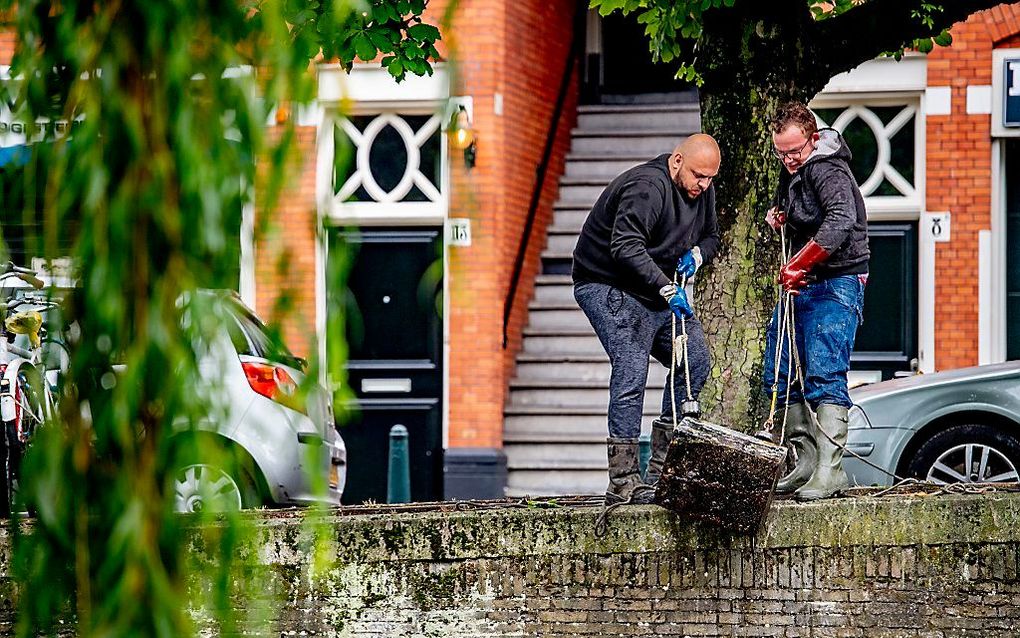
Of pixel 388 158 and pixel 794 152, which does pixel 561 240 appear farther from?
pixel 794 152

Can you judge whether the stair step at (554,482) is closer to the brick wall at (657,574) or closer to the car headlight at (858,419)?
the car headlight at (858,419)

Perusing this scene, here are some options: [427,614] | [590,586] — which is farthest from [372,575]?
[590,586]

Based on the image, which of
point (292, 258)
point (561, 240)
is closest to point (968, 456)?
point (561, 240)

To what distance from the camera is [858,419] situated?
11195mm

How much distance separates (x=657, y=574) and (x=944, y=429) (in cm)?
420

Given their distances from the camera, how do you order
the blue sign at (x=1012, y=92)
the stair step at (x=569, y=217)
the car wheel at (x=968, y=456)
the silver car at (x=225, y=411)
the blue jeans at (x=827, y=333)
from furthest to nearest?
the stair step at (x=569, y=217) → the blue sign at (x=1012, y=92) → the car wheel at (x=968, y=456) → the blue jeans at (x=827, y=333) → the silver car at (x=225, y=411)

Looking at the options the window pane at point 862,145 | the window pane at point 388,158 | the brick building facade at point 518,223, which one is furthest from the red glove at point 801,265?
the window pane at point 388,158

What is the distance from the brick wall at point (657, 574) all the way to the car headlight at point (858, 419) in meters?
3.53

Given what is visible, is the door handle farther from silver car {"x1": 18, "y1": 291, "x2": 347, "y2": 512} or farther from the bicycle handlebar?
silver car {"x1": 18, "y1": 291, "x2": 347, "y2": 512}

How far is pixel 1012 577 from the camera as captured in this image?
739 centimetres

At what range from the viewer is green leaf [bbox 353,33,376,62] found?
369 inches

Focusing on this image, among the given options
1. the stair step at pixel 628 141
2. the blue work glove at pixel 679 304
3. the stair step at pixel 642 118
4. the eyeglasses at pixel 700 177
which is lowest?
the blue work glove at pixel 679 304

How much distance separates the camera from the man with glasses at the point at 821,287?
7781mm

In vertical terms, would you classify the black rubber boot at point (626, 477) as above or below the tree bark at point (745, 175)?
below
